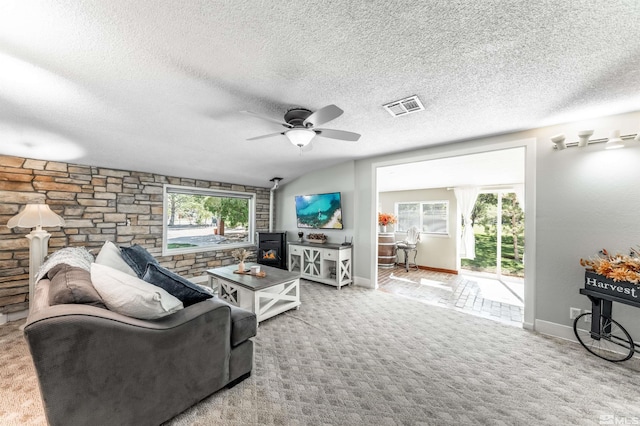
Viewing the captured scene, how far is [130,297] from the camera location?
1.34 metres

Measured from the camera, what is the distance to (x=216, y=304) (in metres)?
1.70

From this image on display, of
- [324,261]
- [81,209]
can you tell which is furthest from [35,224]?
[324,261]

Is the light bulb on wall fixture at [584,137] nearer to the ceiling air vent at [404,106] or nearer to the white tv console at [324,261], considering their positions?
the ceiling air vent at [404,106]

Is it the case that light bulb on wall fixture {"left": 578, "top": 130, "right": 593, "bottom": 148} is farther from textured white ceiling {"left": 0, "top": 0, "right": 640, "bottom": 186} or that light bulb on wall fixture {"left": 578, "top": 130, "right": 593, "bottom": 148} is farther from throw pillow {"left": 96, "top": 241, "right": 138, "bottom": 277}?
throw pillow {"left": 96, "top": 241, "right": 138, "bottom": 277}

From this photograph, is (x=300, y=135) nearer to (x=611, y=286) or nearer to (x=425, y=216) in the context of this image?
(x=611, y=286)

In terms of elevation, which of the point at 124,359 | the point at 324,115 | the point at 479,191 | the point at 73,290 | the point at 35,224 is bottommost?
the point at 124,359

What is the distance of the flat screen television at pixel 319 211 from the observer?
15.2 ft

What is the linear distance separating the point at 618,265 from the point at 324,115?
117 inches

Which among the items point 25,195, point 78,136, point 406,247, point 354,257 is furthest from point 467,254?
point 25,195

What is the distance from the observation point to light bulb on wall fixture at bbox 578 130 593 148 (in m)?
2.20

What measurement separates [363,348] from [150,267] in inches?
80.2

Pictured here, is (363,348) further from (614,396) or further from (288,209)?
(288,209)

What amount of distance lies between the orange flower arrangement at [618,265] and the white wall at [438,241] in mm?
3355

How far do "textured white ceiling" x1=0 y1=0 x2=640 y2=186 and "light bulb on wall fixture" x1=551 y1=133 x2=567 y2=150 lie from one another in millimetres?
229
